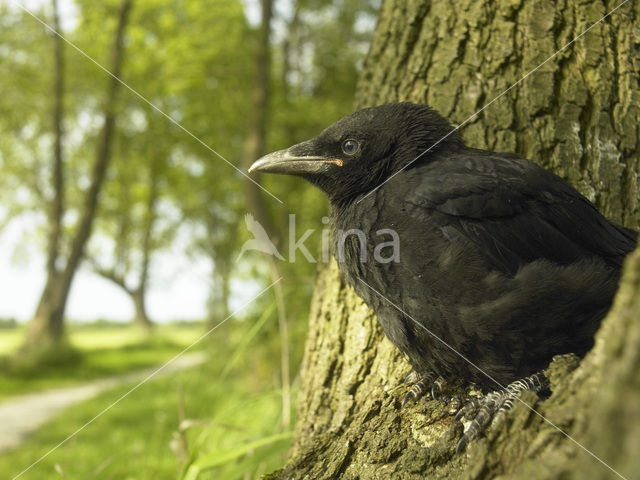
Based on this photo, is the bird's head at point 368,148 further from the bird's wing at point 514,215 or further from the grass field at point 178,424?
the grass field at point 178,424

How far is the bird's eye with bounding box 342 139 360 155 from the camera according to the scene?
2.36m

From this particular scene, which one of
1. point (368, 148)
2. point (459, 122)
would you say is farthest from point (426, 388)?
point (459, 122)

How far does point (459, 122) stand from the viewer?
2.64 metres

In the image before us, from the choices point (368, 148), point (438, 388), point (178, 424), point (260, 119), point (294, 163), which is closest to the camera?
point (438, 388)

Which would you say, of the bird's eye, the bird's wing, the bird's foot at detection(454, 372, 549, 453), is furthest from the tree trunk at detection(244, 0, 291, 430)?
the bird's foot at detection(454, 372, 549, 453)

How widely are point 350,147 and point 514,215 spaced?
2.65 feet

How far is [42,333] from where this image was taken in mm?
12898

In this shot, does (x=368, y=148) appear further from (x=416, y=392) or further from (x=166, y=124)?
(x=166, y=124)

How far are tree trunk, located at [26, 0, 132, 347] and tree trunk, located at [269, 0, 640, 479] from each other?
424 inches

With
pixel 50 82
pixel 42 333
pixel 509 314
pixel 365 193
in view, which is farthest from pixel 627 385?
pixel 50 82

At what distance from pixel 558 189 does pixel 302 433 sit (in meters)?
1.64

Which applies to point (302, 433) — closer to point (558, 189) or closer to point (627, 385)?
point (558, 189)

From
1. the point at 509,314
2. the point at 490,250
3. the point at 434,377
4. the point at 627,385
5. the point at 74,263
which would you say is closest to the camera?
the point at 627,385

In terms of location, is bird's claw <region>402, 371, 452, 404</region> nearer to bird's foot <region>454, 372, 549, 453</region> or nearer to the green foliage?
bird's foot <region>454, 372, 549, 453</region>
